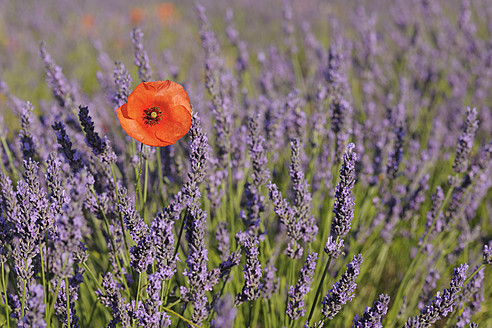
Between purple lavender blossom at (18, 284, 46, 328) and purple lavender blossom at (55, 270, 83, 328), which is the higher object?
purple lavender blossom at (55, 270, 83, 328)

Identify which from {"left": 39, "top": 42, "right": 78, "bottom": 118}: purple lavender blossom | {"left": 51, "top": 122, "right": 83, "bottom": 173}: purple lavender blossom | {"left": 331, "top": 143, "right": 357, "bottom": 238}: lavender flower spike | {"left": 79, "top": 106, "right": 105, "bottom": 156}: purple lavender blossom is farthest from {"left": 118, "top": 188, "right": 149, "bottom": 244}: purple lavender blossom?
{"left": 39, "top": 42, "right": 78, "bottom": 118}: purple lavender blossom

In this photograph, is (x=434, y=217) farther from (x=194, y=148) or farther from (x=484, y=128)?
(x=484, y=128)

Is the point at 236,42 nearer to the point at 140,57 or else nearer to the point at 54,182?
the point at 140,57

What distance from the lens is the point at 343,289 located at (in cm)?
122

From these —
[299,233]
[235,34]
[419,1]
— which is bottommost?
[299,233]

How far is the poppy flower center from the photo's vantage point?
139cm

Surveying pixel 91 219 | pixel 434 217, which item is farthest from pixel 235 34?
pixel 434 217

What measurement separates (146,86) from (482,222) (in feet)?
8.39

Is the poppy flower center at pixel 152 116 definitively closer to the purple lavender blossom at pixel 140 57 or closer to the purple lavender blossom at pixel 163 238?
Answer: the purple lavender blossom at pixel 163 238

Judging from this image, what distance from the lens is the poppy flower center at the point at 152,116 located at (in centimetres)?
139

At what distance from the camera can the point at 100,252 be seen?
6.71 ft

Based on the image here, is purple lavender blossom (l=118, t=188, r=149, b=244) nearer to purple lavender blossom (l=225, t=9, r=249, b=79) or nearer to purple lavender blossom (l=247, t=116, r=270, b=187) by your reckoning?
purple lavender blossom (l=247, t=116, r=270, b=187)

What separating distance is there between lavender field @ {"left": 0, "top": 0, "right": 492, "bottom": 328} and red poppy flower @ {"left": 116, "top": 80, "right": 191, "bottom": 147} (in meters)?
0.02

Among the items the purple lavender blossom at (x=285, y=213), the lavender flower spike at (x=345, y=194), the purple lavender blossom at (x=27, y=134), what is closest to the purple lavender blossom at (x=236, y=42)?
the purple lavender blossom at (x=27, y=134)
